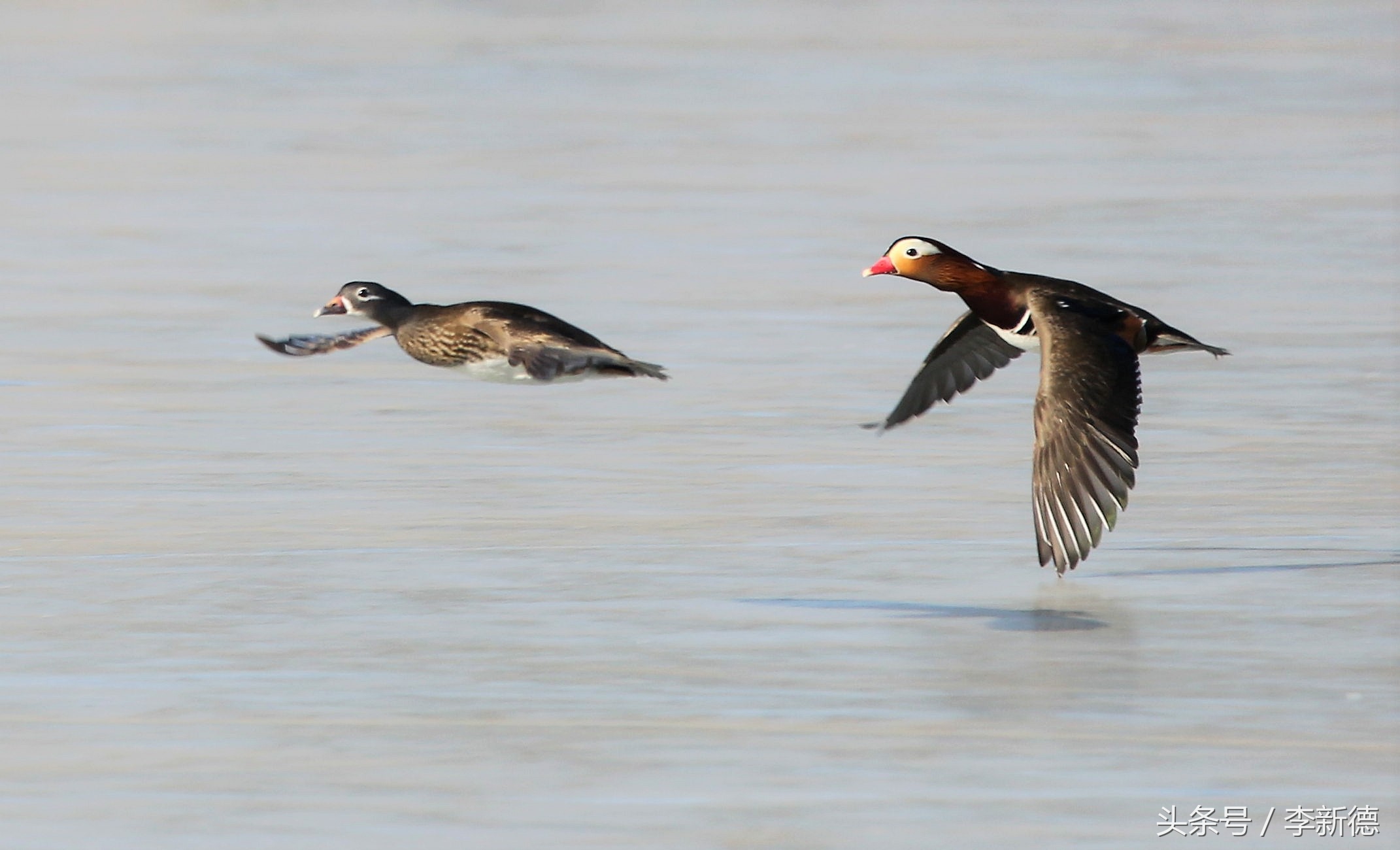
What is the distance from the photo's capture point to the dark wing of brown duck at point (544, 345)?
9.24m

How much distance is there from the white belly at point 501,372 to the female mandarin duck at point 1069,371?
1.10m

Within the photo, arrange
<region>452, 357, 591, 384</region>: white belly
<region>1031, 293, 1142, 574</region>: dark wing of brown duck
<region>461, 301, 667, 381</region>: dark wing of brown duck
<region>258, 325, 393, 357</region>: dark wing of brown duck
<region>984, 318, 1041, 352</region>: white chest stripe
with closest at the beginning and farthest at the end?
1. <region>1031, 293, 1142, 574</region>: dark wing of brown duck
2. <region>461, 301, 667, 381</region>: dark wing of brown duck
3. <region>452, 357, 591, 384</region>: white belly
4. <region>984, 318, 1041, 352</region>: white chest stripe
5. <region>258, 325, 393, 357</region>: dark wing of brown duck

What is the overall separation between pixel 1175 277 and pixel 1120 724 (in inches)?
340

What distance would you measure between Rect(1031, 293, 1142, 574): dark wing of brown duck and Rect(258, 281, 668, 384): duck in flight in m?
1.17

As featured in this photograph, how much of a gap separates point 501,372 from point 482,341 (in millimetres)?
113

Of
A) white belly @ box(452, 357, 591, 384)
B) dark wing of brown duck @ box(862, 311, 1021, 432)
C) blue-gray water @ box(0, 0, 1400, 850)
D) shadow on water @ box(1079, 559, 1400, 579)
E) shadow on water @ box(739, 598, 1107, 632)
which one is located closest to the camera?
blue-gray water @ box(0, 0, 1400, 850)

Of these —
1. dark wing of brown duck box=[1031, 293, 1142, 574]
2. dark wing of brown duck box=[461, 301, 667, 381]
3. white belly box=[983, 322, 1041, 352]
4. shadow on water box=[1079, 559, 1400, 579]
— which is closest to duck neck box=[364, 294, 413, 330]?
dark wing of brown duck box=[461, 301, 667, 381]

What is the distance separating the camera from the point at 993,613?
8.56 metres

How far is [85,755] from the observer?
710 cm

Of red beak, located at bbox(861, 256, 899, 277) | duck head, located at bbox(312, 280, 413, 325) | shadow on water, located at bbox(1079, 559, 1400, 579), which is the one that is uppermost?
red beak, located at bbox(861, 256, 899, 277)

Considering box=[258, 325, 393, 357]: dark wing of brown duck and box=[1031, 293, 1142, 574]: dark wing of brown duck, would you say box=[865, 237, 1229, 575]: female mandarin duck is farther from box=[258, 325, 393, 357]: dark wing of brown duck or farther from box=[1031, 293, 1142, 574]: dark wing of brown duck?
box=[258, 325, 393, 357]: dark wing of brown duck

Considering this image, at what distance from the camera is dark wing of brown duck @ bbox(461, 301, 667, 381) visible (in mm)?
9242

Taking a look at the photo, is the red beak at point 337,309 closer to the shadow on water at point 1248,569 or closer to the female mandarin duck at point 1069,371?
the female mandarin duck at point 1069,371

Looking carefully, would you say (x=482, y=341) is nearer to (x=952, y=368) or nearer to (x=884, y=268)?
(x=884, y=268)
